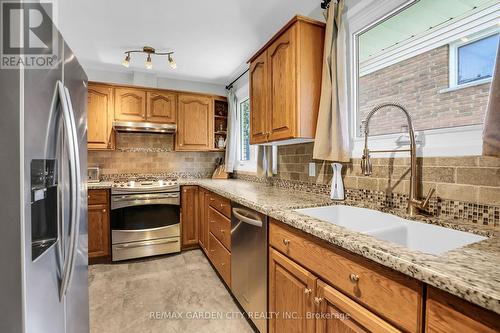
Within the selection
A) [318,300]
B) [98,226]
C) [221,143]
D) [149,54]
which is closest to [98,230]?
[98,226]

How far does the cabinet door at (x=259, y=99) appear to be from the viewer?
2070mm

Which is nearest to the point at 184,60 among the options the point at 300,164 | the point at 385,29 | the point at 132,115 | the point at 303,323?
the point at 132,115

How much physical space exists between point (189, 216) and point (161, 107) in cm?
159

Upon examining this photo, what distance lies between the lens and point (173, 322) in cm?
172

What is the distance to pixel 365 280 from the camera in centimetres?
79

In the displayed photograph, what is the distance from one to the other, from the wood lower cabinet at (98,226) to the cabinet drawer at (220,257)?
1.23 meters

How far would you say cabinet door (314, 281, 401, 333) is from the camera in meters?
0.76

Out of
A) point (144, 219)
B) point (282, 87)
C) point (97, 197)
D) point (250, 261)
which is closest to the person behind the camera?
point (250, 261)

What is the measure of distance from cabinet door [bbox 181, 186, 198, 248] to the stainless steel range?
0.09m

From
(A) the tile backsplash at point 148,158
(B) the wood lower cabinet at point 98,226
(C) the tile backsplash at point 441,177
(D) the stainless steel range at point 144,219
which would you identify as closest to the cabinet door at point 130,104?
(A) the tile backsplash at point 148,158

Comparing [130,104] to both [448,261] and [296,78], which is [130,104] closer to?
[296,78]

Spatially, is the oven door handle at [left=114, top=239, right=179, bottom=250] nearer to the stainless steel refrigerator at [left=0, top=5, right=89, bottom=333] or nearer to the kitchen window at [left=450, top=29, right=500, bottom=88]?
the stainless steel refrigerator at [left=0, top=5, right=89, bottom=333]

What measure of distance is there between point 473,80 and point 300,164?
4.19ft

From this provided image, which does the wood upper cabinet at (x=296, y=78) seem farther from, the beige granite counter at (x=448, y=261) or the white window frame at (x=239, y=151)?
the white window frame at (x=239, y=151)
